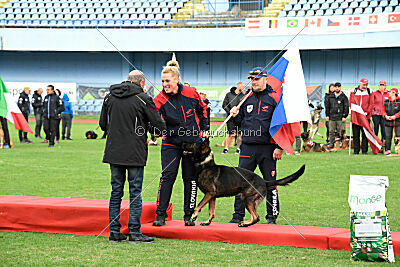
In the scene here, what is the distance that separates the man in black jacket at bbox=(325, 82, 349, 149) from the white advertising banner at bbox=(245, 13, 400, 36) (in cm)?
1440

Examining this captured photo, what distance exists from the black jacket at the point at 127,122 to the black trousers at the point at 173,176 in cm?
55

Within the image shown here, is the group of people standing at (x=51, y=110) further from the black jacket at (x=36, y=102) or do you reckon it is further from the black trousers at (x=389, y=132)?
the black trousers at (x=389, y=132)

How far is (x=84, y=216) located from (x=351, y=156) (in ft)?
36.6

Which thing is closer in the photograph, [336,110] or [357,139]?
[357,139]

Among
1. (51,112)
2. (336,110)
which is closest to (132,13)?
(51,112)

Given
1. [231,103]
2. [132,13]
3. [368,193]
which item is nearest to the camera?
[368,193]

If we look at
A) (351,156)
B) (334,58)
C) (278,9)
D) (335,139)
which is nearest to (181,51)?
(278,9)

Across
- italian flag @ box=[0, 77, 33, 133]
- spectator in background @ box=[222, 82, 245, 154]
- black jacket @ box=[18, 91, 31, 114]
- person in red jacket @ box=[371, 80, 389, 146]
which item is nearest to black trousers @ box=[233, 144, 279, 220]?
spectator in background @ box=[222, 82, 245, 154]

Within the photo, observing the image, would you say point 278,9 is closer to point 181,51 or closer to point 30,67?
point 181,51

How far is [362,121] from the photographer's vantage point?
643 inches

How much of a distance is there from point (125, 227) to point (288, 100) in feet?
9.96

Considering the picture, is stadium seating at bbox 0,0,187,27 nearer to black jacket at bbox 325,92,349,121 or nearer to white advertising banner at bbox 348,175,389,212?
black jacket at bbox 325,92,349,121

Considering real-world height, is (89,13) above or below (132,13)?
above

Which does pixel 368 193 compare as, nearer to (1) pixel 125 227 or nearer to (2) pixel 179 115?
(2) pixel 179 115
